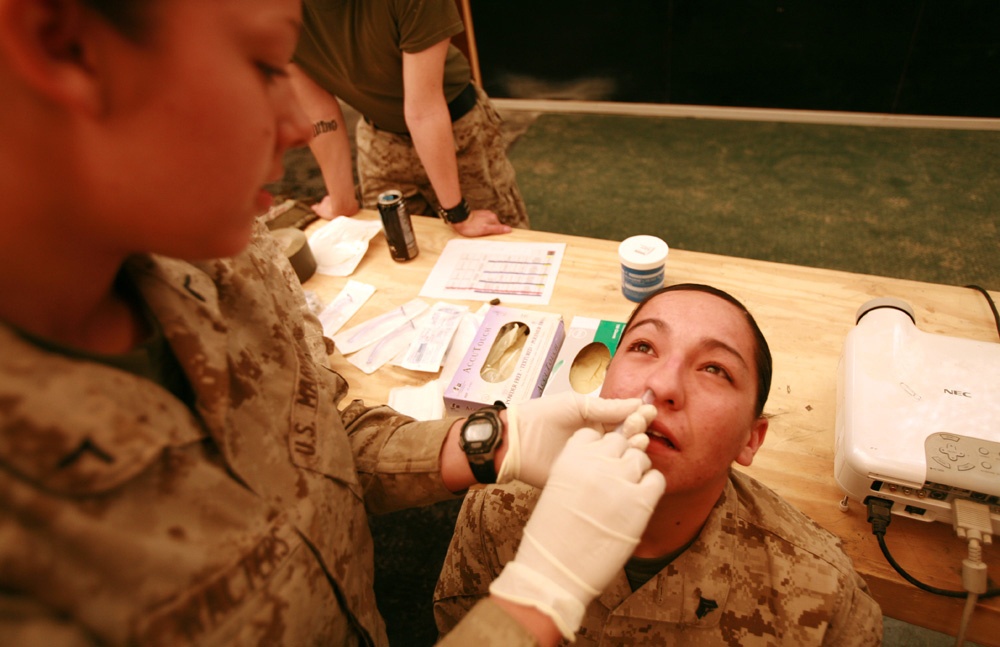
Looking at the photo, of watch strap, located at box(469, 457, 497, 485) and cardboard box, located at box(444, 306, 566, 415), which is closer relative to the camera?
watch strap, located at box(469, 457, 497, 485)

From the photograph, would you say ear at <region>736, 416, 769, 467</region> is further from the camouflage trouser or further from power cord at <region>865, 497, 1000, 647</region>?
the camouflage trouser

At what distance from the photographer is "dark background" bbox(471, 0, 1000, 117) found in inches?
130

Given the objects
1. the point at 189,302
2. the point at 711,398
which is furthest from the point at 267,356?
the point at 711,398

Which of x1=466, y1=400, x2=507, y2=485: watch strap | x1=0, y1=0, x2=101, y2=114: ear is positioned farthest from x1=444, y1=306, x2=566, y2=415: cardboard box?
x1=0, y1=0, x2=101, y2=114: ear

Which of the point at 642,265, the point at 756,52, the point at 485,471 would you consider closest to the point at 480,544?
the point at 485,471

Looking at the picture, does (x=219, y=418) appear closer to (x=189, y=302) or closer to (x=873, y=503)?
(x=189, y=302)

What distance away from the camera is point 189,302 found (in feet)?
2.49

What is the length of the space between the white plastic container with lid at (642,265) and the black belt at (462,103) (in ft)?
3.20

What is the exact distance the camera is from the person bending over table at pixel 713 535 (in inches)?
39.8

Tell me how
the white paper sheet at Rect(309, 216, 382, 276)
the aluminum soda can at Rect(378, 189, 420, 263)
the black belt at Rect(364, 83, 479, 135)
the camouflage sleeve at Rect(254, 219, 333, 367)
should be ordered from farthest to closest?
the black belt at Rect(364, 83, 479, 135)
the white paper sheet at Rect(309, 216, 382, 276)
the aluminum soda can at Rect(378, 189, 420, 263)
the camouflage sleeve at Rect(254, 219, 333, 367)

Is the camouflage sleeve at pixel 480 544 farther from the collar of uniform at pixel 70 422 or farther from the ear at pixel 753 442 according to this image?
the collar of uniform at pixel 70 422

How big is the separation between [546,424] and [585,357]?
457 mm

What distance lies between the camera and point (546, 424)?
3.43ft

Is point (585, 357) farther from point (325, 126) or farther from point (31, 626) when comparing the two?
point (325, 126)
